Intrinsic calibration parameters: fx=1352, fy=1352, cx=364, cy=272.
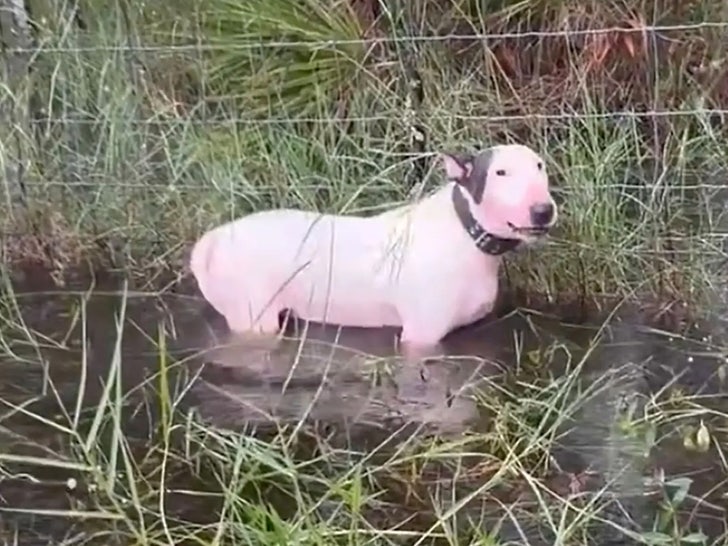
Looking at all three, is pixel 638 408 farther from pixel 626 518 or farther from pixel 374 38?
pixel 374 38

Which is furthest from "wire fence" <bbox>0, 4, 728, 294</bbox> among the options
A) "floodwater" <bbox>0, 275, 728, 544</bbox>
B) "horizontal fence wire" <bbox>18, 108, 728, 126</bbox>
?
"floodwater" <bbox>0, 275, 728, 544</bbox>

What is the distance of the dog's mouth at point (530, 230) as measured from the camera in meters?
1.41

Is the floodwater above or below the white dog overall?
below

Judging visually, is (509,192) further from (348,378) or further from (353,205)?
(353,205)

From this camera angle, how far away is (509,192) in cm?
141

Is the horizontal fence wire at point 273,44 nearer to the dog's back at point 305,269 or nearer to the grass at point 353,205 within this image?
the grass at point 353,205

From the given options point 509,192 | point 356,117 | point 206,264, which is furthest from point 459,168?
point 356,117

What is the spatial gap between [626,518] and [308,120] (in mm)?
1003

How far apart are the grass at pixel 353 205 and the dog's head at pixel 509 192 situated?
0.13m

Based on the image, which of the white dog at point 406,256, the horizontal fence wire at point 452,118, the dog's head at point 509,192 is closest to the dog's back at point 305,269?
the white dog at point 406,256

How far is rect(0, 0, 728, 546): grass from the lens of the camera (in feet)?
3.38

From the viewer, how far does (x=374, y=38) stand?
1.98m

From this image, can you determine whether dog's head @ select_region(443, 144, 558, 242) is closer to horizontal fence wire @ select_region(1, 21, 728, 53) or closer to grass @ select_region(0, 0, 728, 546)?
grass @ select_region(0, 0, 728, 546)

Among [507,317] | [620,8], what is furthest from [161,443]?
[620,8]
